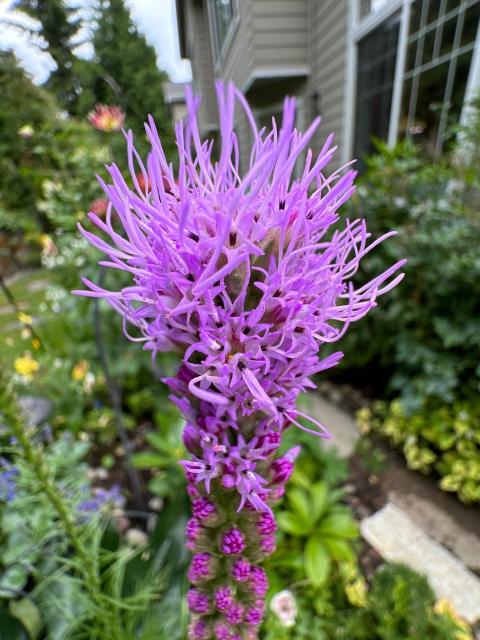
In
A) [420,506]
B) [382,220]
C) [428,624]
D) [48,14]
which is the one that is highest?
[48,14]

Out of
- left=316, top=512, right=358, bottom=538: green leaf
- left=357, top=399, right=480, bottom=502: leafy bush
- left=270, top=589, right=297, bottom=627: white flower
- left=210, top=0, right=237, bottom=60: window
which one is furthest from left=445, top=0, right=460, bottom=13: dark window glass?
left=270, top=589, right=297, bottom=627: white flower

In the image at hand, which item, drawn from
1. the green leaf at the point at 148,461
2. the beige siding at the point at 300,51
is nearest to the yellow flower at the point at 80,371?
the green leaf at the point at 148,461

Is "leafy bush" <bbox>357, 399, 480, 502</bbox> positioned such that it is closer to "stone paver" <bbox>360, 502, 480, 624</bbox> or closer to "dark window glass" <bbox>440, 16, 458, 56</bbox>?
"stone paver" <bbox>360, 502, 480, 624</bbox>

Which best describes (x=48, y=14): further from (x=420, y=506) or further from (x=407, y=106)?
(x=420, y=506)

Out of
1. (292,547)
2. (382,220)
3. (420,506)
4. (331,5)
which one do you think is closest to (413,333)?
(382,220)

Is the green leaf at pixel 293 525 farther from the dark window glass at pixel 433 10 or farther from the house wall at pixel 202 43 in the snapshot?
the house wall at pixel 202 43

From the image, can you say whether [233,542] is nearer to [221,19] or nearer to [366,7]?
[366,7]
